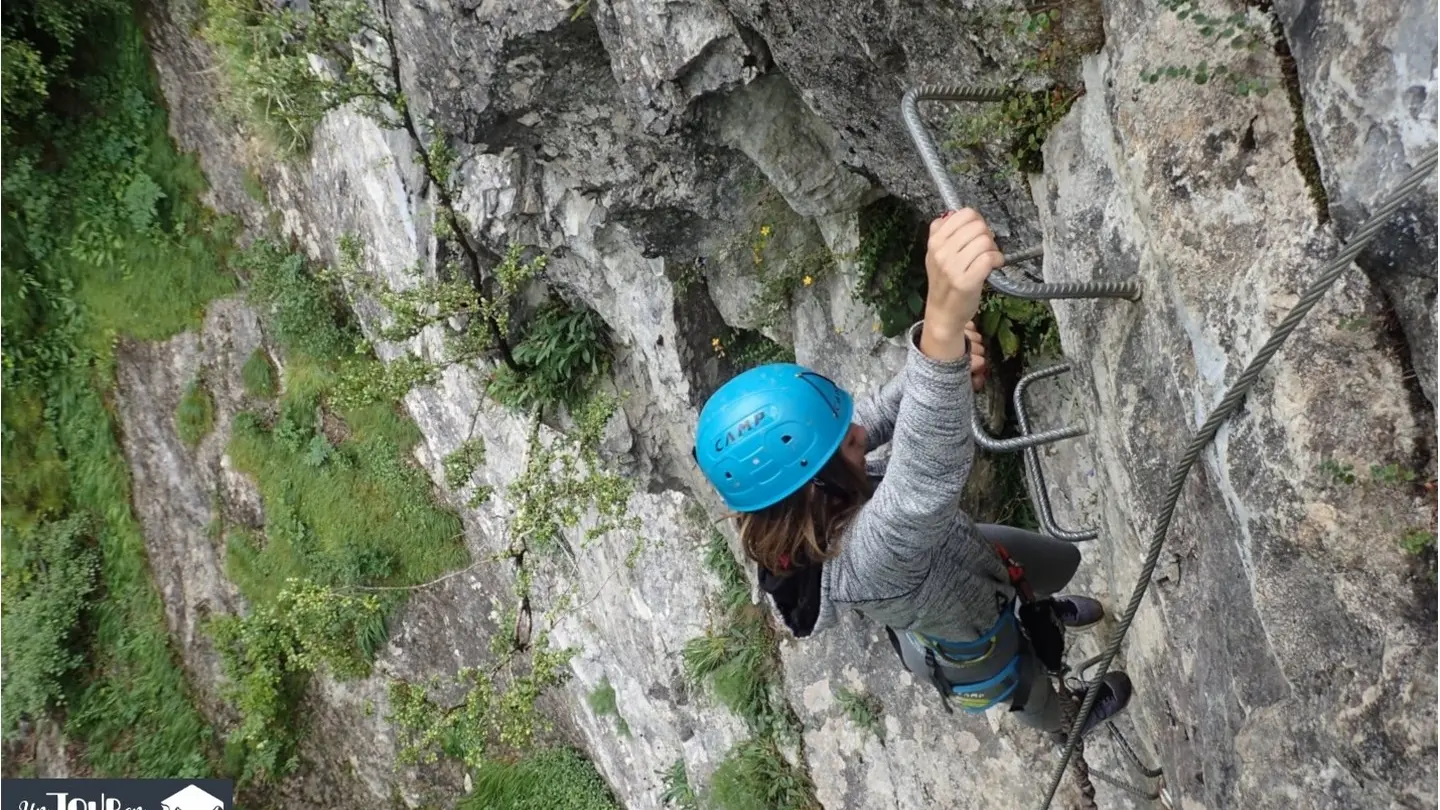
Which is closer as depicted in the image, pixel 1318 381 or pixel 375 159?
pixel 1318 381

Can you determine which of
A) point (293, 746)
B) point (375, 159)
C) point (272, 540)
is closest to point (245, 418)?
point (272, 540)

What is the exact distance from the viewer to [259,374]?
10766 mm

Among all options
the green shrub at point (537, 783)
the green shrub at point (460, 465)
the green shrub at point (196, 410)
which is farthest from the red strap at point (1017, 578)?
the green shrub at point (196, 410)

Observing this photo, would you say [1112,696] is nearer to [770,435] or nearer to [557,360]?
[770,435]

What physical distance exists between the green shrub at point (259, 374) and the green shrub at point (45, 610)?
3544 mm

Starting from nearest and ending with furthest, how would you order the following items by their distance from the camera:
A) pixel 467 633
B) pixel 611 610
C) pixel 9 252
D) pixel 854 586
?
pixel 854 586, pixel 611 610, pixel 467 633, pixel 9 252

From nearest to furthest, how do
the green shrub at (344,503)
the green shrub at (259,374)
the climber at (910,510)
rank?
the climber at (910,510) < the green shrub at (344,503) < the green shrub at (259,374)

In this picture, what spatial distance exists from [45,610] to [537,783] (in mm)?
7365

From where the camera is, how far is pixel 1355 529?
170cm

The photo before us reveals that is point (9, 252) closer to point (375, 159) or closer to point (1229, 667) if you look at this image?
point (375, 159)

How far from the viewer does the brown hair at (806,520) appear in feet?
9.00

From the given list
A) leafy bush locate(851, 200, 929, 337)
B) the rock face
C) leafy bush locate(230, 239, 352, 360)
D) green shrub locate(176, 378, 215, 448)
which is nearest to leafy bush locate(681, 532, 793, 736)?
the rock face

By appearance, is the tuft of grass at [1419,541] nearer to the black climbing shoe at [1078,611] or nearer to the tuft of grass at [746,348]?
the black climbing shoe at [1078,611]

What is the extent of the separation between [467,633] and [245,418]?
13.8 feet
